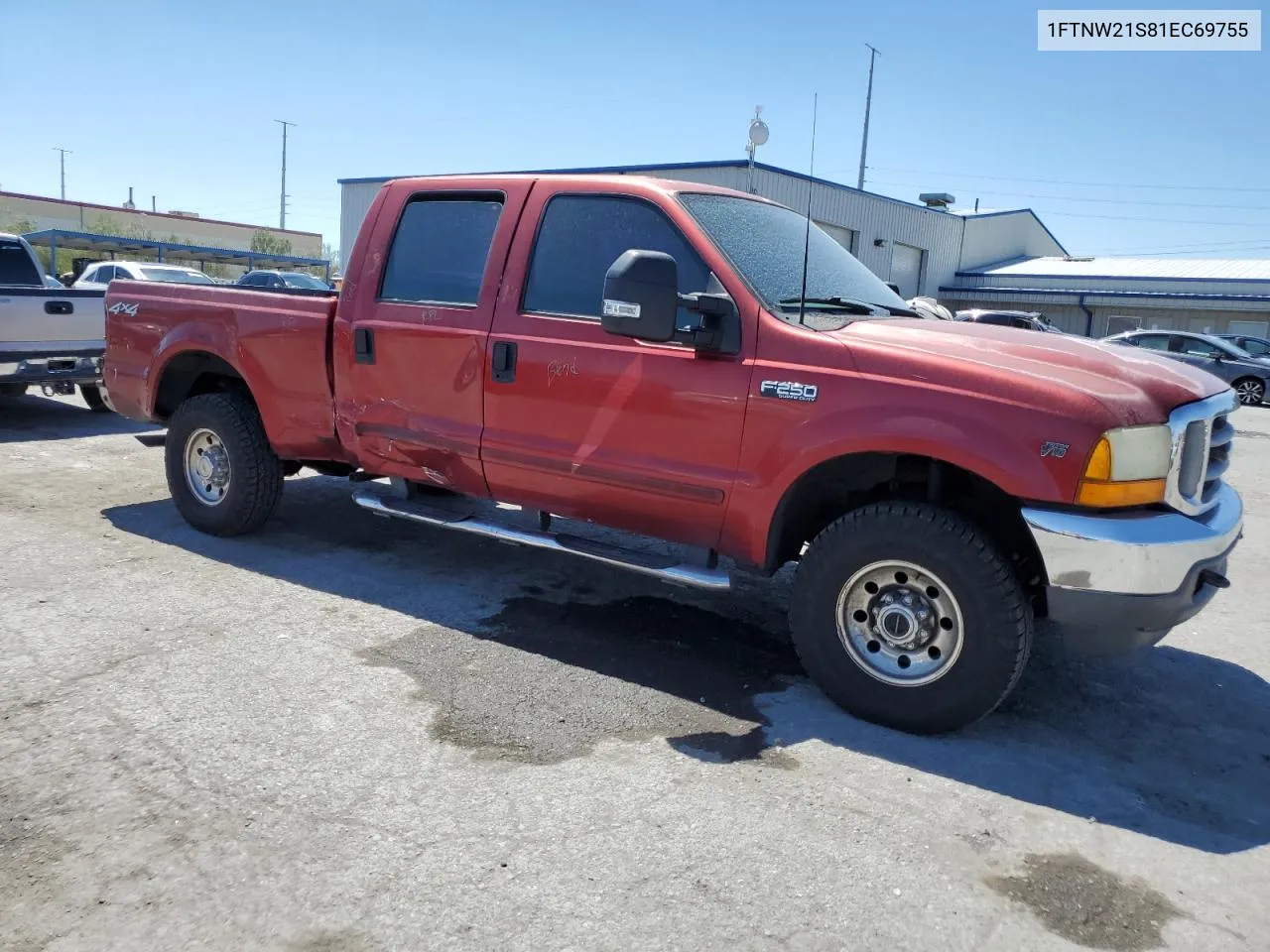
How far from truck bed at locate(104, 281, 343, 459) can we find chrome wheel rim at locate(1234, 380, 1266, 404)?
851 inches

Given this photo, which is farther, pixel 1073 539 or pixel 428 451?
pixel 428 451

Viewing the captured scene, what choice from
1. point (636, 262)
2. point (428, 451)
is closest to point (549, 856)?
point (636, 262)

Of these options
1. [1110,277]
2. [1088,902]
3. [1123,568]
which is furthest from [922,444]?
[1110,277]

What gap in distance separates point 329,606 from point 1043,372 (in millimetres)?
3328

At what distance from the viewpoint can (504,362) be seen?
4.34m

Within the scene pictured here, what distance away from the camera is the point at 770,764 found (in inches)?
127

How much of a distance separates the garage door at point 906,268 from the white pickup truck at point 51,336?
2638 cm

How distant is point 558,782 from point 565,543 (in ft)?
4.55

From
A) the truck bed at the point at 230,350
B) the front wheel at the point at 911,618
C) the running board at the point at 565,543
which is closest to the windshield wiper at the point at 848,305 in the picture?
the front wheel at the point at 911,618

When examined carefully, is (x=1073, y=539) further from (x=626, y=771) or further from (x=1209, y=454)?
(x=626, y=771)

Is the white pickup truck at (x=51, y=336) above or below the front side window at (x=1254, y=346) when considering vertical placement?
below

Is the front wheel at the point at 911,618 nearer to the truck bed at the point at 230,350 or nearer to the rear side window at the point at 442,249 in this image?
the rear side window at the point at 442,249

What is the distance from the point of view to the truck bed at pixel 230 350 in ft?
16.7

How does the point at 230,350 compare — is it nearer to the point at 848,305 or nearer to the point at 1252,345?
the point at 848,305
